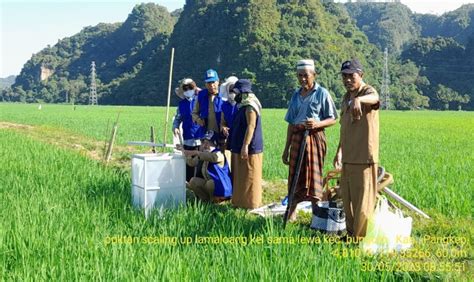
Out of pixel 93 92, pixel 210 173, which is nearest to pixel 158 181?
pixel 210 173

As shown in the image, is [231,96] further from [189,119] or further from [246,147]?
[246,147]

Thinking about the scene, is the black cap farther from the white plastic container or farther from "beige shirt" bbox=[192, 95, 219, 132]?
"beige shirt" bbox=[192, 95, 219, 132]

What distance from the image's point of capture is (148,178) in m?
Result: 4.43

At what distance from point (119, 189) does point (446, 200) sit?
11.8 ft

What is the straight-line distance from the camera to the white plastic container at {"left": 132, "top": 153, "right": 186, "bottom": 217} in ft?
14.5

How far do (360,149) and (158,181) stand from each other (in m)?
1.93

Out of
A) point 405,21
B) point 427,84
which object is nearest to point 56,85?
point 427,84

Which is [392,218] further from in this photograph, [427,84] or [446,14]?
[446,14]

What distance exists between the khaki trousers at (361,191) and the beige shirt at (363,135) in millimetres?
68

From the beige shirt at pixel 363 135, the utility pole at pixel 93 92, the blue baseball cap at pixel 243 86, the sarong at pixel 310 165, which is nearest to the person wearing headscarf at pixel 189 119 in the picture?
the blue baseball cap at pixel 243 86

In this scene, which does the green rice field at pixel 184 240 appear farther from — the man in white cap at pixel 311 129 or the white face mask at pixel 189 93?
the white face mask at pixel 189 93

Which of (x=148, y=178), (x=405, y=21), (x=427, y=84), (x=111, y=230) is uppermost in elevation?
(x=405, y=21)

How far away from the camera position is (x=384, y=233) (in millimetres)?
3520

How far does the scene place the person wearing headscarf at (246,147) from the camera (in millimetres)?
4736
